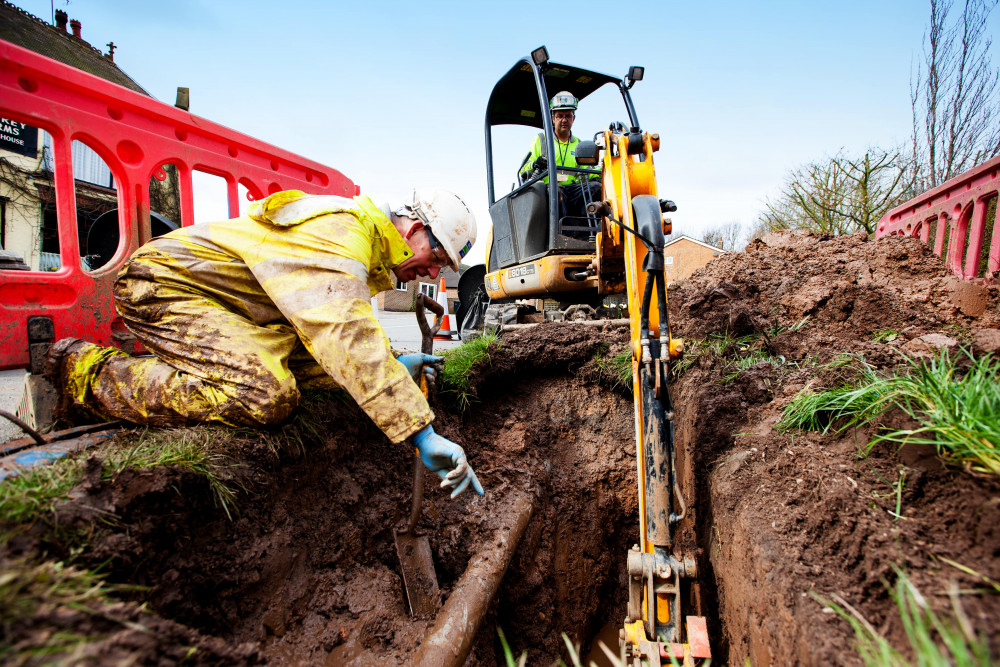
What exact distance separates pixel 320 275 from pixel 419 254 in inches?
26.6

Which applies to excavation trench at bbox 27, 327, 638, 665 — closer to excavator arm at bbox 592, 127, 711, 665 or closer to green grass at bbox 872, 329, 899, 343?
excavator arm at bbox 592, 127, 711, 665

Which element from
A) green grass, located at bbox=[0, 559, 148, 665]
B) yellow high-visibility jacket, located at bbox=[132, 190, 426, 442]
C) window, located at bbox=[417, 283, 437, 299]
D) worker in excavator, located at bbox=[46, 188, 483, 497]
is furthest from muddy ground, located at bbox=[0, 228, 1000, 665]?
window, located at bbox=[417, 283, 437, 299]

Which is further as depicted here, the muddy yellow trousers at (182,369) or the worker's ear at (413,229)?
the worker's ear at (413,229)

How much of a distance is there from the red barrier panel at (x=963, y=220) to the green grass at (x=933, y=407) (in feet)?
6.83

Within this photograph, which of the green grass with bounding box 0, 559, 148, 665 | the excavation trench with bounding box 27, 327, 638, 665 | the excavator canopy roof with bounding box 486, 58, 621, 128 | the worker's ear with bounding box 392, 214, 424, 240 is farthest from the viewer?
the excavator canopy roof with bounding box 486, 58, 621, 128

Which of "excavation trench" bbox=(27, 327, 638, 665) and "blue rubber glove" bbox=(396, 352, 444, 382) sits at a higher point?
"blue rubber glove" bbox=(396, 352, 444, 382)

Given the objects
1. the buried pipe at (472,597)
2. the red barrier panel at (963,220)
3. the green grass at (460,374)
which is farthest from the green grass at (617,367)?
the red barrier panel at (963,220)

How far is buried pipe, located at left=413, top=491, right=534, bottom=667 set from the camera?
181cm

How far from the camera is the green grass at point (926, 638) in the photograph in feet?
2.99

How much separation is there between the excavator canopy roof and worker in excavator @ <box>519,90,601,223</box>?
0.18 metres

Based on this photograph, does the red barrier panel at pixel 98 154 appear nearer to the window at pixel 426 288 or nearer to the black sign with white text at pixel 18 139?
the window at pixel 426 288

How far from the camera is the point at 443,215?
255cm

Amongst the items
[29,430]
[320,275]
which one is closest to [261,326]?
[320,275]

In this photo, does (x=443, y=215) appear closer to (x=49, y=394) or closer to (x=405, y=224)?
(x=405, y=224)
